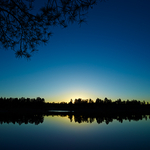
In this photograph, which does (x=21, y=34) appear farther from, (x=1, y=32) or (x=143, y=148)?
(x=143, y=148)

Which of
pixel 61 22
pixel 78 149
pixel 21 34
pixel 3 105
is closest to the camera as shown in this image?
pixel 61 22

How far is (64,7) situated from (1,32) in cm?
285

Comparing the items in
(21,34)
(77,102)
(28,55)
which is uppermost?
(21,34)

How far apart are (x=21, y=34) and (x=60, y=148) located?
29.6 ft

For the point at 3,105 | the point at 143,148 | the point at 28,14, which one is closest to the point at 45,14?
the point at 28,14

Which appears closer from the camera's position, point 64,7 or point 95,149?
point 64,7

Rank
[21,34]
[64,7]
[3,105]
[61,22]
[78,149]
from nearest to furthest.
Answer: [64,7] → [61,22] → [21,34] → [78,149] → [3,105]

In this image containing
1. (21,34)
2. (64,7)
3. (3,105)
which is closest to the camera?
(64,7)

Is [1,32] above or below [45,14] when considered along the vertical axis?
below

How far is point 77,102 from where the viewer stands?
181750 mm

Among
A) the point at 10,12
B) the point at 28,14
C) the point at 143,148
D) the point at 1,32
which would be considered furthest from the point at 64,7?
the point at 143,148

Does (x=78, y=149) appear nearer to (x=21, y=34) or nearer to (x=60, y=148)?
(x=60, y=148)

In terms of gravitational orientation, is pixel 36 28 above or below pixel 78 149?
above

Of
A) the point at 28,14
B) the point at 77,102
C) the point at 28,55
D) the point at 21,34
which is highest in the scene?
the point at 28,14
